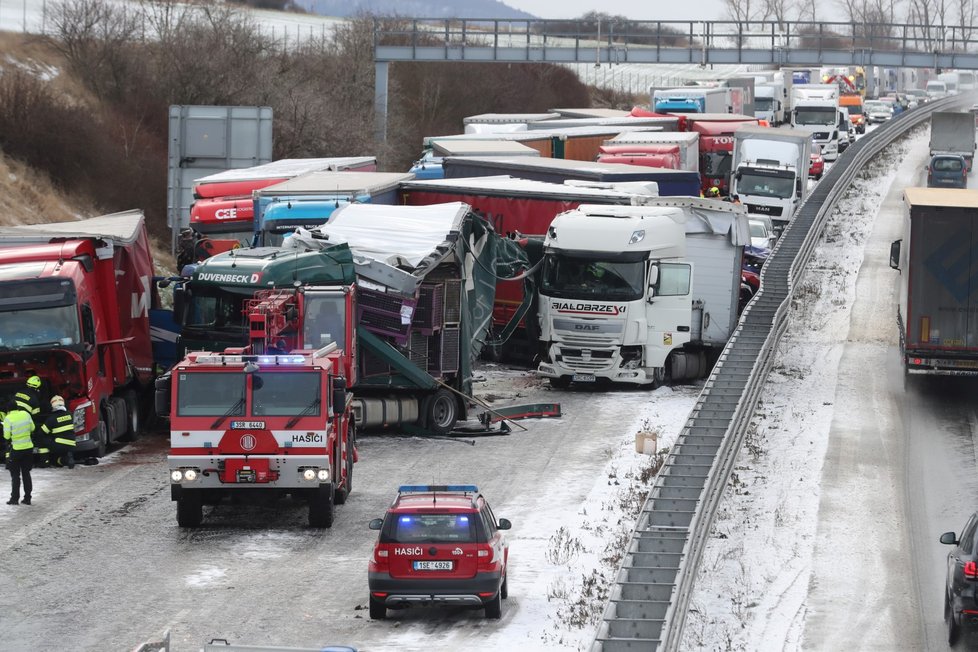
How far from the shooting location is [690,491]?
59.9ft

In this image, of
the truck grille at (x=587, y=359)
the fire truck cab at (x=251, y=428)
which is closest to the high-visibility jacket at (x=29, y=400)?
the fire truck cab at (x=251, y=428)

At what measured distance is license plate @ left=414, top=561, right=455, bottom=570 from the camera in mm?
14812

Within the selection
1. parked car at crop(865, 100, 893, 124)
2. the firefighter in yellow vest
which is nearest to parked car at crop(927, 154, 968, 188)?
parked car at crop(865, 100, 893, 124)

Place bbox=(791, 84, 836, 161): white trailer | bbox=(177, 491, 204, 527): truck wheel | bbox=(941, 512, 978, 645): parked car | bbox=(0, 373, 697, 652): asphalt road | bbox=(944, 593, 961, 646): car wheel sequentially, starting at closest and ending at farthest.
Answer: bbox=(941, 512, 978, 645): parked car, bbox=(944, 593, 961, 646): car wheel, bbox=(0, 373, 697, 652): asphalt road, bbox=(177, 491, 204, 527): truck wheel, bbox=(791, 84, 836, 161): white trailer

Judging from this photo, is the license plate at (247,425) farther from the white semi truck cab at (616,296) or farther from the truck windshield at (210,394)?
the white semi truck cab at (616,296)

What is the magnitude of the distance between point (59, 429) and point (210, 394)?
462cm

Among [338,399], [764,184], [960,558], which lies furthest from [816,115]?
[960,558]

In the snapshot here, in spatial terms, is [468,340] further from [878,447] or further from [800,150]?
[800,150]

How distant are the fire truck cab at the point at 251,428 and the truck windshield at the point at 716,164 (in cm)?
3552

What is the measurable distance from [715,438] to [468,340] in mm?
6396

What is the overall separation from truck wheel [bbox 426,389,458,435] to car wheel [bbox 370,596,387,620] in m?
10.0

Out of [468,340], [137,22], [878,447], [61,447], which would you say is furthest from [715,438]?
[137,22]

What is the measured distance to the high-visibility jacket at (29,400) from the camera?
20.5 m

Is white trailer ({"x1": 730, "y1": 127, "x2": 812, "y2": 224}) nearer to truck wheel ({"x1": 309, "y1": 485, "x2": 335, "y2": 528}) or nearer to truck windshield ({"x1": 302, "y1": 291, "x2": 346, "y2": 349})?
truck windshield ({"x1": 302, "y1": 291, "x2": 346, "y2": 349})
